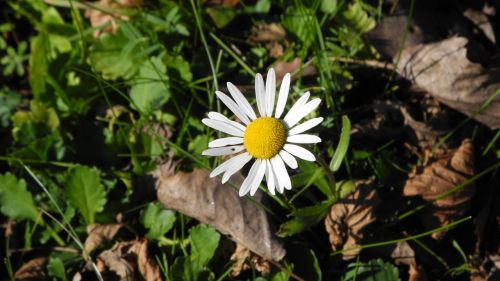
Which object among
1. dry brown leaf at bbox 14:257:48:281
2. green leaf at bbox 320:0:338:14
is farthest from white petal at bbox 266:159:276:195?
dry brown leaf at bbox 14:257:48:281

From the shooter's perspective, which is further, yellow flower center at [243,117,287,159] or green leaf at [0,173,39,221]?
green leaf at [0,173,39,221]

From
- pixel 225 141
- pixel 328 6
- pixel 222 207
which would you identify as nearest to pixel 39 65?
pixel 222 207

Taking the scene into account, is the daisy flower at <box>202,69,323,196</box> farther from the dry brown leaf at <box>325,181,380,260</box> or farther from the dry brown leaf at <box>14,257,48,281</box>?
the dry brown leaf at <box>14,257,48,281</box>

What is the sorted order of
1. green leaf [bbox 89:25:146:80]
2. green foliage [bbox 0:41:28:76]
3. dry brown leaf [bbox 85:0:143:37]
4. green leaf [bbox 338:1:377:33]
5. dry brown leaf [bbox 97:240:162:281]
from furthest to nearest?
green foliage [bbox 0:41:28:76] → dry brown leaf [bbox 85:0:143:37] → green leaf [bbox 89:25:146:80] → green leaf [bbox 338:1:377:33] → dry brown leaf [bbox 97:240:162:281]

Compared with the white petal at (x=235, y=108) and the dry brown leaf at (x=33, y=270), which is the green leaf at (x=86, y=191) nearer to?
the dry brown leaf at (x=33, y=270)

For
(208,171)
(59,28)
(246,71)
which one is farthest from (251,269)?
(59,28)

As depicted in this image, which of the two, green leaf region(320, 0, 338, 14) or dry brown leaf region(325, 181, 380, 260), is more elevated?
green leaf region(320, 0, 338, 14)

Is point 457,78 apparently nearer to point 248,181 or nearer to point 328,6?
point 328,6
